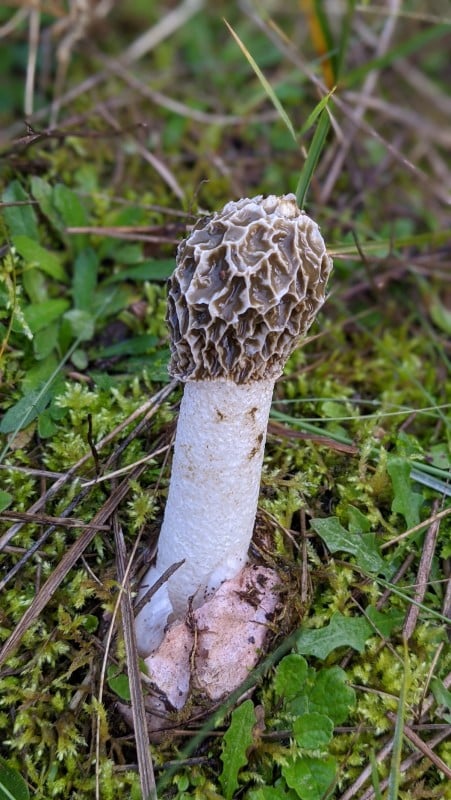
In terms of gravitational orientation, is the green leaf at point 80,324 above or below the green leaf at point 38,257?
below

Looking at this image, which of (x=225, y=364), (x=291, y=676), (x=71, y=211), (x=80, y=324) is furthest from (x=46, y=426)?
(x=291, y=676)

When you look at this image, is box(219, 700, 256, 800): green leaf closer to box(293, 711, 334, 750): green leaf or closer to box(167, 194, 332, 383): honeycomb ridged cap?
box(293, 711, 334, 750): green leaf

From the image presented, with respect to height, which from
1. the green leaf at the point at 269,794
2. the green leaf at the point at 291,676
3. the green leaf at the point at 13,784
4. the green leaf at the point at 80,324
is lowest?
the green leaf at the point at 13,784

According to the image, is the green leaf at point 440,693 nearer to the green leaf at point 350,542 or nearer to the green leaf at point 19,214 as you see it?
the green leaf at point 350,542

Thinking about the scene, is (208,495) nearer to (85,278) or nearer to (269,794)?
(269,794)

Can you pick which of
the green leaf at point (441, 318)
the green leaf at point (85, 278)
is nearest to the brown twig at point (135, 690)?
the green leaf at point (85, 278)

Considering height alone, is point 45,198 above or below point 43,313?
above

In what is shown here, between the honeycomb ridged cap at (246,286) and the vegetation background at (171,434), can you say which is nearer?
the honeycomb ridged cap at (246,286)

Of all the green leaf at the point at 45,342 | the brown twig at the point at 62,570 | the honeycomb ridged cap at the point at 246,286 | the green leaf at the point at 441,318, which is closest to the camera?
the honeycomb ridged cap at the point at 246,286
